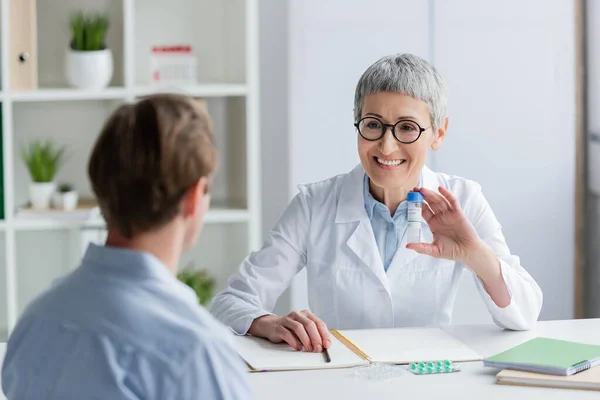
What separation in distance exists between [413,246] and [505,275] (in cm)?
23

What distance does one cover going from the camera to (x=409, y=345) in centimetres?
182

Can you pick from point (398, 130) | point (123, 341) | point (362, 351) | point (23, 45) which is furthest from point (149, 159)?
point (23, 45)

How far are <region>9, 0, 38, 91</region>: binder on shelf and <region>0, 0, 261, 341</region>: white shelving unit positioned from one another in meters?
0.08

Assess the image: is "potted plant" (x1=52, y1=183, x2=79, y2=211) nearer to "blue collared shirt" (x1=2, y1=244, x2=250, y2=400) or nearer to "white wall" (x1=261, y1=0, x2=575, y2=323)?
"white wall" (x1=261, y1=0, x2=575, y2=323)

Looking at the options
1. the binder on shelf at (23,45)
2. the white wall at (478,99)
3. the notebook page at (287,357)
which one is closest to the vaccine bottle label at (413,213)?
the notebook page at (287,357)

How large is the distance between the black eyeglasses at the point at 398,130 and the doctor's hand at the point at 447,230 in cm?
16

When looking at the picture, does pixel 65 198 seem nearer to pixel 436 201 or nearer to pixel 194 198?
pixel 436 201

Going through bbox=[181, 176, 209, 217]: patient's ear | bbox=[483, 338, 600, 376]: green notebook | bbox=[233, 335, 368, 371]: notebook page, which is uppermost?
bbox=[181, 176, 209, 217]: patient's ear

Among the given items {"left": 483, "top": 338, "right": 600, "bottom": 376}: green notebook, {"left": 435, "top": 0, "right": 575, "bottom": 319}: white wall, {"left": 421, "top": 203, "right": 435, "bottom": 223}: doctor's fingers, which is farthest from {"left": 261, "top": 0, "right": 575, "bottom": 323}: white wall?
{"left": 483, "top": 338, "right": 600, "bottom": 376}: green notebook

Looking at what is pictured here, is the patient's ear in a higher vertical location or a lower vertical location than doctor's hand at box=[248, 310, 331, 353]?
higher

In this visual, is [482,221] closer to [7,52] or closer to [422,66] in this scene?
[422,66]

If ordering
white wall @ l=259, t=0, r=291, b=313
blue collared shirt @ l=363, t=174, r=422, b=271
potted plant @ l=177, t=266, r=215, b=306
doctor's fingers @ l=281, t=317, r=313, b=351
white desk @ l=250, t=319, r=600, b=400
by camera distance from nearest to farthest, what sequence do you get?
white desk @ l=250, t=319, r=600, b=400 → doctor's fingers @ l=281, t=317, r=313, b=351 → blue collared shirt @ l=363, t=174, r=422, b=271 → potted plant @ l=177, t=266, r=215, b=306 → white wall @ l=259, t=0, r=291, b=313

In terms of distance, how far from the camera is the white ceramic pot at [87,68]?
3199mm

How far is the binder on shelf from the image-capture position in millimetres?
3145
